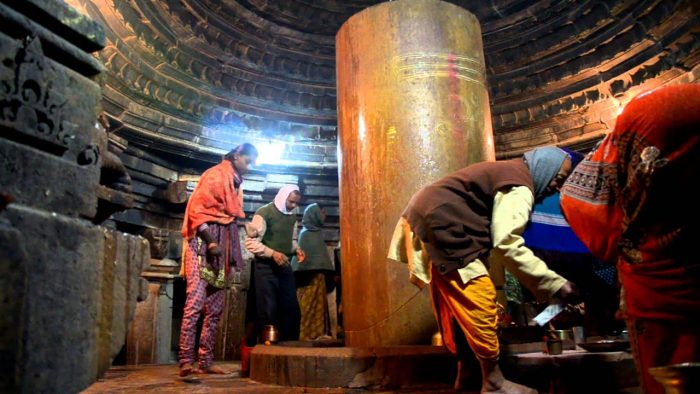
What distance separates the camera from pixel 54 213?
1.37 metres

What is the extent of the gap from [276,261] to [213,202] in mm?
1338

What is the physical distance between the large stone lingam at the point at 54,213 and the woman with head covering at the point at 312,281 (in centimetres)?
427

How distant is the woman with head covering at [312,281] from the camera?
19.3 feet

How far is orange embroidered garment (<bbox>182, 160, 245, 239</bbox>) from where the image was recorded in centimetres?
371

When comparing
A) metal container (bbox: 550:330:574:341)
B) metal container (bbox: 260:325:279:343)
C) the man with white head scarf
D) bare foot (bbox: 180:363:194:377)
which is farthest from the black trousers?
metal container (bbox: 550:330:574:341)

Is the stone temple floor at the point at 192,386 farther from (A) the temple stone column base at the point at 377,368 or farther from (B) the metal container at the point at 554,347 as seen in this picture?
(B) the metal container at the point at 554,347

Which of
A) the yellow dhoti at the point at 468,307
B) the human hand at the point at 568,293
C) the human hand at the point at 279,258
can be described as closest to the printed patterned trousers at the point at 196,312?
the human hand at the point at 279,258

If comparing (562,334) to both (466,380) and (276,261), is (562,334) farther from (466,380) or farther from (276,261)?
(276,261)

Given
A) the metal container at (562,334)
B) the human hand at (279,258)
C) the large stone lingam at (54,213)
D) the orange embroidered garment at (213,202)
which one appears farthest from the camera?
the human hand at (279,258)

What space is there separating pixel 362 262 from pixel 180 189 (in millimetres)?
3626

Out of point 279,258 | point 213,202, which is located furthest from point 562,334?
point 279,258

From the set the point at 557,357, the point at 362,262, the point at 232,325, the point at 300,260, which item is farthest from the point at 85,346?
the point at 232,325

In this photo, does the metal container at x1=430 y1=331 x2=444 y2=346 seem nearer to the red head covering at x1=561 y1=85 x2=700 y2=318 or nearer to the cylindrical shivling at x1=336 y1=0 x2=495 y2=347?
the cylindrical shivling at x1=336 y1=0 x2=495 y2=347

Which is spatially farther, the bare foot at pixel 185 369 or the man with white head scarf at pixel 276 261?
the man with white head scarf at pixel 276 261
